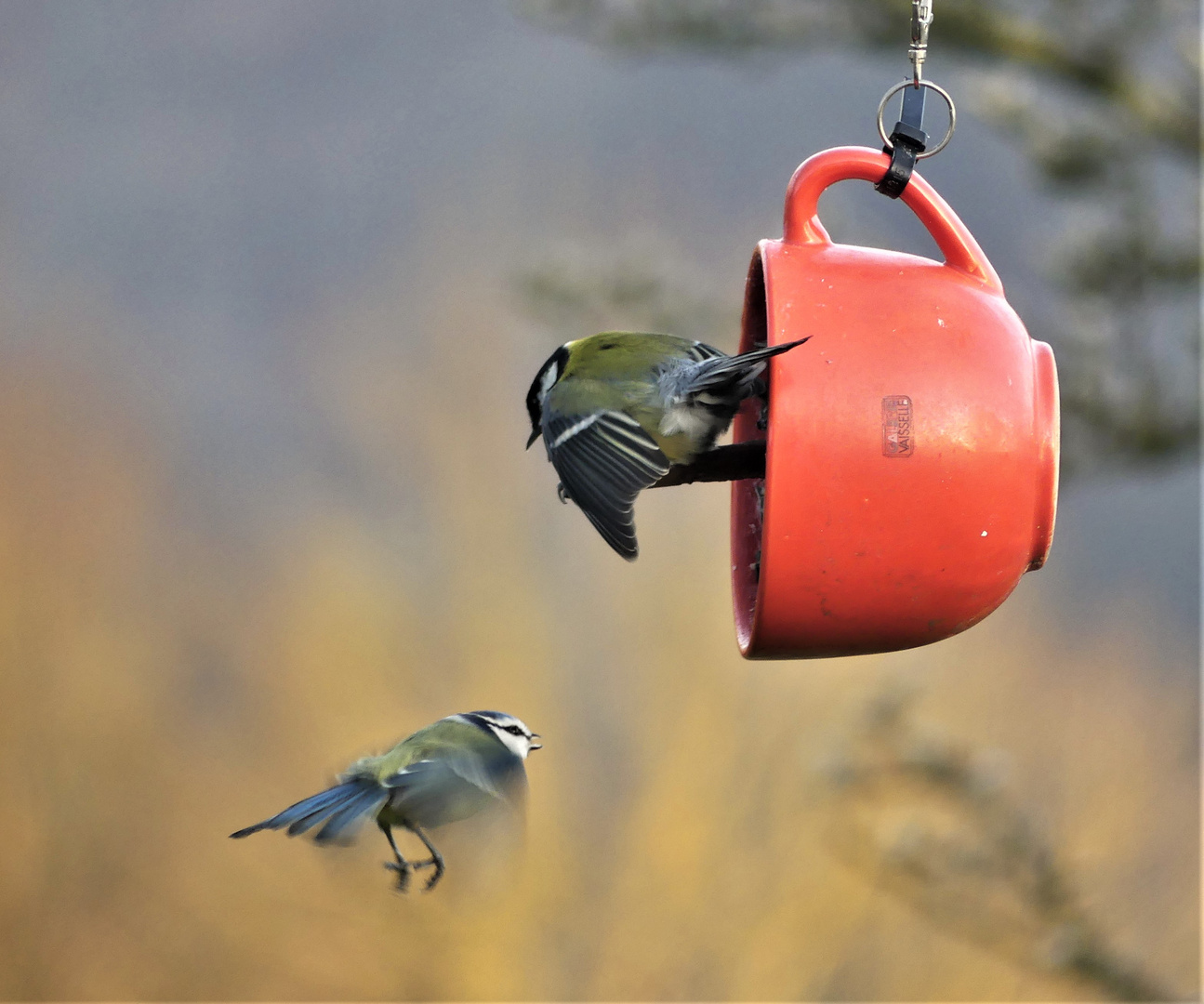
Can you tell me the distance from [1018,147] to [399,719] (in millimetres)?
2296

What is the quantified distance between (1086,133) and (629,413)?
2.29 m

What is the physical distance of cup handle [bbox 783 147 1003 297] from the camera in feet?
4.66

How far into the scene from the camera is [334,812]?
139 cm

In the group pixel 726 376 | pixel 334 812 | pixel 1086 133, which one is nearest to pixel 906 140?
pixel 726 376

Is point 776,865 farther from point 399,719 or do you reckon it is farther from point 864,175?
point 864,175

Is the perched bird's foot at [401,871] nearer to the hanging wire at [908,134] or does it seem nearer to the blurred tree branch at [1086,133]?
the hanging wire at [908,134]

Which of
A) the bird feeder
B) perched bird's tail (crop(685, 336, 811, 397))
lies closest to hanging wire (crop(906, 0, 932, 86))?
the bird feeder

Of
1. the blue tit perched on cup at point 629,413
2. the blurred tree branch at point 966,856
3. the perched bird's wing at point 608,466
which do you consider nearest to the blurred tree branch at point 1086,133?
the blurred tree branch at point 966,856

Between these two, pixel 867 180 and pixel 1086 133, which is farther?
pixel 1086 133

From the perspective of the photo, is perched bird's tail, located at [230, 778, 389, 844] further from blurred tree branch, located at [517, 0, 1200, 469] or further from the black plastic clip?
blurred tree branch, located at [517, 0, 1200, 469]

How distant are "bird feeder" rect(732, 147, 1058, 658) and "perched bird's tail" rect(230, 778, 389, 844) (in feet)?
1.52

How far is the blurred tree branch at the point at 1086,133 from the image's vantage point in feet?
10.8

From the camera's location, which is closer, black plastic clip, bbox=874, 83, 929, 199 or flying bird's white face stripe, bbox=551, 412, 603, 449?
black plastic clip, bbox=874, 83, 929, 199

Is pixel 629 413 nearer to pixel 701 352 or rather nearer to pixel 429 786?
pixel 701 352
